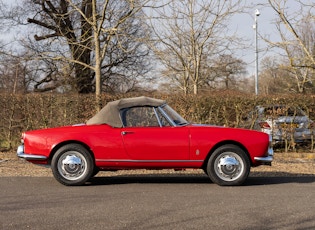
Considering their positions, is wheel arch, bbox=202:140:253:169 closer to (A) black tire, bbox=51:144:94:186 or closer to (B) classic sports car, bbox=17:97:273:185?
(B) classic sports car, bbox=17:97:273:185

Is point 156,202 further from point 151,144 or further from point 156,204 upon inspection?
point 151,144

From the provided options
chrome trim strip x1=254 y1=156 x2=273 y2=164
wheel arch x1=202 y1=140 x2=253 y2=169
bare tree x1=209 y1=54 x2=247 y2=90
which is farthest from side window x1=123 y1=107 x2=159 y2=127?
bare tree x1=209 y1=54 x2=247 y2=90

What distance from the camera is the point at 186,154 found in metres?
7.56

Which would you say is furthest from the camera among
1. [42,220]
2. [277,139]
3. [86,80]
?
[86,80]

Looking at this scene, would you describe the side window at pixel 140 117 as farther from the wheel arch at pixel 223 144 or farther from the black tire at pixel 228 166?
the black tire at pixel 228 166

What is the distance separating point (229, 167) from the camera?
7574 millimetres

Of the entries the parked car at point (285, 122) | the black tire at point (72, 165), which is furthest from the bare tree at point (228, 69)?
the black tire at point (72, 165)

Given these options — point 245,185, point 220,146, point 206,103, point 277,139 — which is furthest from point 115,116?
point 277,139

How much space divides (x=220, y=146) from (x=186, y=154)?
59 centimetres

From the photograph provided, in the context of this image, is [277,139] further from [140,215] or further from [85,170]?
[140,215]

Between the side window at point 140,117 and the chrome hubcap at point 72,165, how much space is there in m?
0.96

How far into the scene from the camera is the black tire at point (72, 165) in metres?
7.57

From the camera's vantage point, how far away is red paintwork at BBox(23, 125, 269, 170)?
24.7ft

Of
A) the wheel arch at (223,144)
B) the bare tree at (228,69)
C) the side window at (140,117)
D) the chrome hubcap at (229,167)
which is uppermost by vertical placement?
the bare tree at (228,69)
